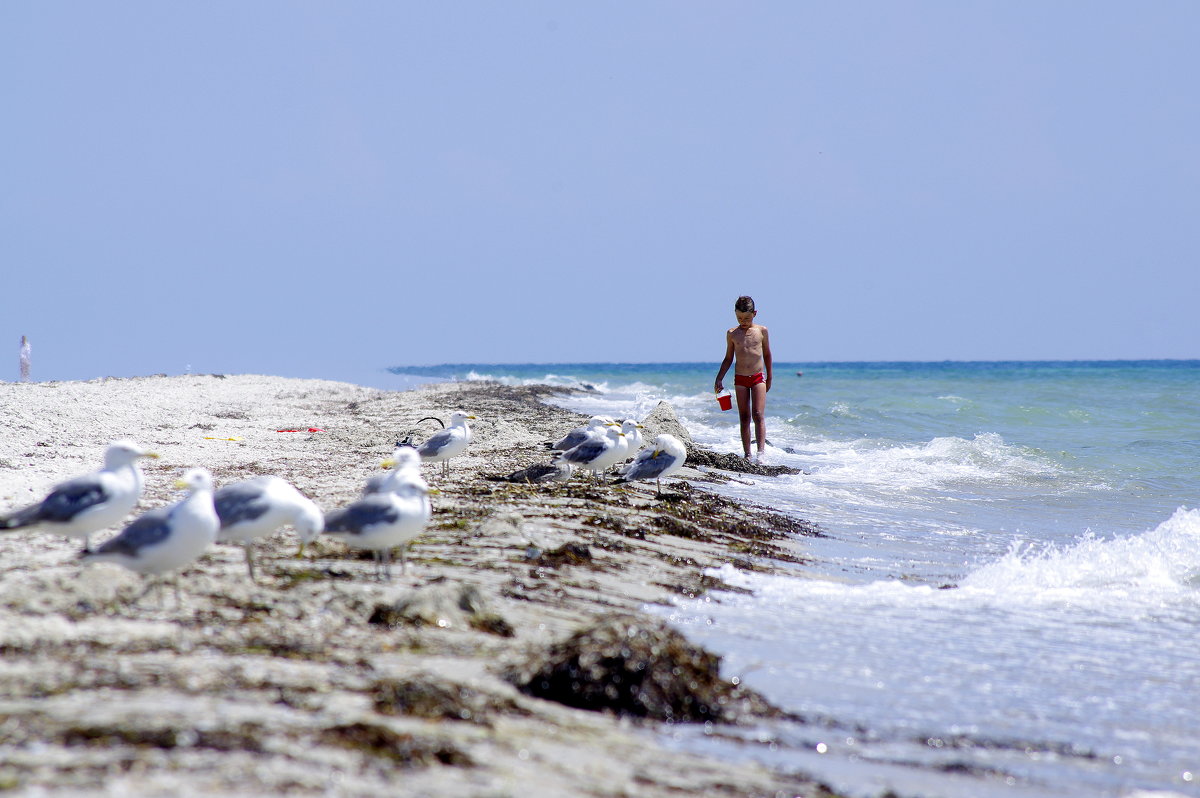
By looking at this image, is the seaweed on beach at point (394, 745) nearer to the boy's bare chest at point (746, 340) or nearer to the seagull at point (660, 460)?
the seagull at point (660, 460)

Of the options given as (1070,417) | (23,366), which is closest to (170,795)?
(1070,417)

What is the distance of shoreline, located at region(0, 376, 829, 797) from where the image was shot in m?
2.68

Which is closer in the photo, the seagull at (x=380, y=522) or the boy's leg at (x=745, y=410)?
the seagull at (x=380, y=522)

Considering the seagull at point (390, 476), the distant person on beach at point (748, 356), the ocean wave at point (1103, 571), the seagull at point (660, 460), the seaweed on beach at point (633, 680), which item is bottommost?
the ocean wave at point (1103, 571)

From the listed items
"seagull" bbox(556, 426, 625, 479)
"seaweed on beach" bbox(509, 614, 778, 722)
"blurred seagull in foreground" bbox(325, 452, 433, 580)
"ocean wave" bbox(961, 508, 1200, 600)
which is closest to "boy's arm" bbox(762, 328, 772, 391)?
"seagull" bbox(556, 426, 625, 479)

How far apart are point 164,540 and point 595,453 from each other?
210 inches

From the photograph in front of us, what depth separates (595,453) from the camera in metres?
9.28

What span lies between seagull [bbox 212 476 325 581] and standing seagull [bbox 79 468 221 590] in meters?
0.41

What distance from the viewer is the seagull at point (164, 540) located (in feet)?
13.9

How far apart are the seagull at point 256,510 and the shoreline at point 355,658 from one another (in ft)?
0.70

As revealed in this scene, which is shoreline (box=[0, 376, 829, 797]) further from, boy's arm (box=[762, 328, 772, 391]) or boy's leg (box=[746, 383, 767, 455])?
boy's arm (box=[762, 328, 772, 391])

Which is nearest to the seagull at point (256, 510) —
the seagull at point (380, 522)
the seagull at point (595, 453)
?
the seagull at point (380, 522)

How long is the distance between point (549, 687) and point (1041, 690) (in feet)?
6.92

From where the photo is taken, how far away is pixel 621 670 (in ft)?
11.9
